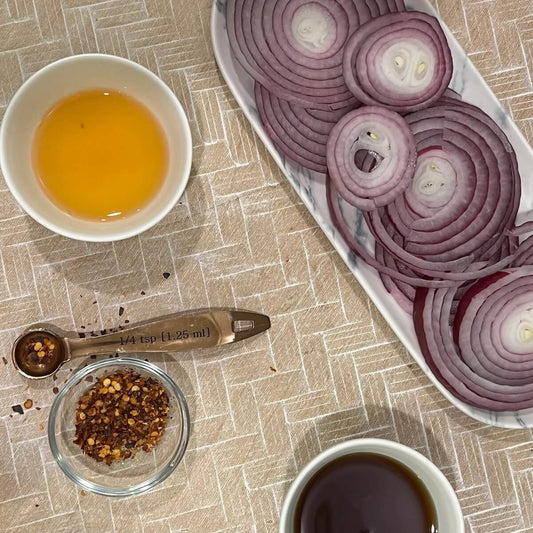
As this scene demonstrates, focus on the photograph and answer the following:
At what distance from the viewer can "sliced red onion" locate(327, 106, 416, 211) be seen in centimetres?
113

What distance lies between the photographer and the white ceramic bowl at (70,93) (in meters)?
1.05

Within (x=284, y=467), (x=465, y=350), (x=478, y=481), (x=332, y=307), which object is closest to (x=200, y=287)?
(x=332, y=307)

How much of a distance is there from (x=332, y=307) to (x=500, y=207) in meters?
0.33

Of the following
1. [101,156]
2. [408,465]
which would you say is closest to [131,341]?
[101,156]

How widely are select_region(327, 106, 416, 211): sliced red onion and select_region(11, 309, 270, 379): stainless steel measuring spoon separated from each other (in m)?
0.31

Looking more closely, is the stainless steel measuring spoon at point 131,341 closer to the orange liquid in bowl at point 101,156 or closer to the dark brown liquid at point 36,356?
the dark brown liquid at point 36,356

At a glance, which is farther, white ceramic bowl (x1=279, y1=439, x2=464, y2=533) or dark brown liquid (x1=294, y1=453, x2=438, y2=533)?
dark brown liquid (x1=294, y1=453, x2=438, y2=533)

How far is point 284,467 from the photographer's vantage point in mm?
1252

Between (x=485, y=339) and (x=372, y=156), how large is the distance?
1.18 ft

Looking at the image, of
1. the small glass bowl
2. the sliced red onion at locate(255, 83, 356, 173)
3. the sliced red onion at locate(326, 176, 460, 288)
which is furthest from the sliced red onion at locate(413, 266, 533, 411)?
the small glass bowl

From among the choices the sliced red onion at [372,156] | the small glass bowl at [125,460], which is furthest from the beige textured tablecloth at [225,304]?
the sliced red onion at [372,156]

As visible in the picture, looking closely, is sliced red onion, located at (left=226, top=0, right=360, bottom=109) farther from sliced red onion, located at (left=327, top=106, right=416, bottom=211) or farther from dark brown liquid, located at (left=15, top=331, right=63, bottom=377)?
dark brown liquid, located at (left=15, top=331, right=63, bottom=377)

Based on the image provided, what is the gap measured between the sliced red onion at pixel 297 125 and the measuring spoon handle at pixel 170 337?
303mm

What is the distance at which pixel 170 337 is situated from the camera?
120 cm
